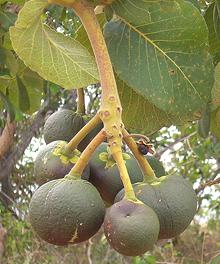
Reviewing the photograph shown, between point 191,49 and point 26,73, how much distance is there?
2.94 feet

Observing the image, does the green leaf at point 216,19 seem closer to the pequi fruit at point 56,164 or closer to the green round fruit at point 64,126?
the green round fruit at point 64,126

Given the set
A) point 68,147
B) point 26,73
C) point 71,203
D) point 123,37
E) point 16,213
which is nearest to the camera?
point 71,203

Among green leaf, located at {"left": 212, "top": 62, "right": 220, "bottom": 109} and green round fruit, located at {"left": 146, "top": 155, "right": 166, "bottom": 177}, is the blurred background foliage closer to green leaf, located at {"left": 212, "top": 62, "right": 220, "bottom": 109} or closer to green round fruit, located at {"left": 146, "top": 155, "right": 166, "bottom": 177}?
green leaf, located at {"left": 212, "top": 62, "right": 220, "bottom": 109}

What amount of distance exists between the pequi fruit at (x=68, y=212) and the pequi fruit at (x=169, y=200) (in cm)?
5

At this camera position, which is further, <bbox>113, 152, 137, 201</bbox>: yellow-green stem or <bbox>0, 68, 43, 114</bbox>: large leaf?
<bbox>0, 68, 43, 114</bbox>: large leaf

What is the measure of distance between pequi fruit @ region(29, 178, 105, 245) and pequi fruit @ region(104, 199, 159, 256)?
0.05m

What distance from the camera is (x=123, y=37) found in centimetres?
125

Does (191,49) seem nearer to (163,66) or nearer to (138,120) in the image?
(163,66)

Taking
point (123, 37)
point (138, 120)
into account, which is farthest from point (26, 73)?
point (123, 37)

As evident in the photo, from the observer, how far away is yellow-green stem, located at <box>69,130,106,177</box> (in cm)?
104

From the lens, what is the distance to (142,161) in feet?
3.62

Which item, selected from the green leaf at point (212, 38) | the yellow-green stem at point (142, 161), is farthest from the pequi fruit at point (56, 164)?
the green leaf at point (212, 38)

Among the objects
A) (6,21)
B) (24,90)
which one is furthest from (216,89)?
(6,21)

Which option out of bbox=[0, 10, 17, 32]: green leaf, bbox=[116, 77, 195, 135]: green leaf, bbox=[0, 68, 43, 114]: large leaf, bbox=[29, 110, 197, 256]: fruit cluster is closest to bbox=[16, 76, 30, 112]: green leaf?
bbox=[0, 68, 43, 114]: large leaf
